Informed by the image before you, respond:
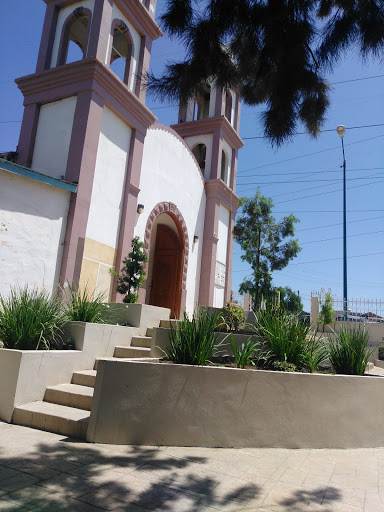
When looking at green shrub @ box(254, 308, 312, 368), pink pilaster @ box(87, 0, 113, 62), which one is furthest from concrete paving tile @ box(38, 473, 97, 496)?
pink pilaster @ box(87, 0, 113, 62)

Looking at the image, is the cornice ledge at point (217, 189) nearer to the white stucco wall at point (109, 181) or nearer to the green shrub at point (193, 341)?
the white stucco wall at point (109, 181)

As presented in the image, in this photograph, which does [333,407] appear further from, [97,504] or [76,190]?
[76,190]

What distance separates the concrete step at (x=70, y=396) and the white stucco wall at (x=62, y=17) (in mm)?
7950

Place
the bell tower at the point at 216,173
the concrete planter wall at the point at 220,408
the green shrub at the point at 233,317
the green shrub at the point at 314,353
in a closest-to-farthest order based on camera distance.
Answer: the concrete planter wall at the point at 220,408
the green shrub at the point at 314,353
the green shrub at the point at 233,317
the bell tower at the point at 216,173

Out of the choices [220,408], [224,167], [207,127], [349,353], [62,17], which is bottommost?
[220,408]

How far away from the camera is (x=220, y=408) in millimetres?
4156

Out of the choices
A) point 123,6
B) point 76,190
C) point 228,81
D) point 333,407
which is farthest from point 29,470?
point 123,6

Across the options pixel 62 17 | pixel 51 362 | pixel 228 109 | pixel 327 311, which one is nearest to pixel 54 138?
pixel 62 17

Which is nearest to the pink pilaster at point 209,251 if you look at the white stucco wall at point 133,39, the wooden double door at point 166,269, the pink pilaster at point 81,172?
the wooden double door at point 166,269

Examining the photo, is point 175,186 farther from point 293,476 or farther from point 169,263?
point 293,476

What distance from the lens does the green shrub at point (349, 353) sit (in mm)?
5242

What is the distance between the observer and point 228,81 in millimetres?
4754

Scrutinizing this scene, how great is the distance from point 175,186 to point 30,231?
18.5ft

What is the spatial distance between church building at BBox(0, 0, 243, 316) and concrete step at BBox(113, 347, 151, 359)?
2300 mm
